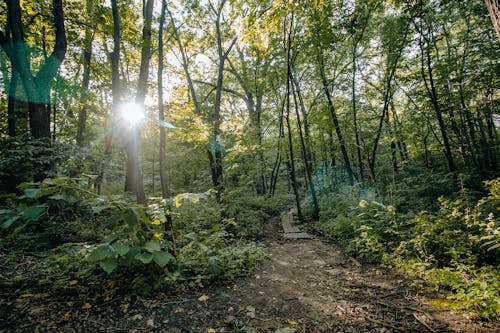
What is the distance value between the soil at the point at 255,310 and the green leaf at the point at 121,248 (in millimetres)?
699

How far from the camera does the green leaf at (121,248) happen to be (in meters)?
2.48

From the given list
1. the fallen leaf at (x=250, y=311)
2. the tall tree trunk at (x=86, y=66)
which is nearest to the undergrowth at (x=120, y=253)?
the fallen leaf at (x=250, y=311)

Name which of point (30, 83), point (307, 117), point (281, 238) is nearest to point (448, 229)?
point (281, 238)

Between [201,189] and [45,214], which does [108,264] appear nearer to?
[45,214]

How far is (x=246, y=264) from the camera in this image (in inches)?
173

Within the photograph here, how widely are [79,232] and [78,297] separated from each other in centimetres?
402

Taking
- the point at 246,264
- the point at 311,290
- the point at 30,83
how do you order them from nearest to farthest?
1. the point at 311,290
2. the point at 246,264
3. the point at 30,83

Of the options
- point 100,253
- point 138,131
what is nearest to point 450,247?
point 100,253

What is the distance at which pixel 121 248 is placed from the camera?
251cm

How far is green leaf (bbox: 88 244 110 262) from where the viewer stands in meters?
2.38

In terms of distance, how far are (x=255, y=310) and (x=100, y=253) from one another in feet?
6.60

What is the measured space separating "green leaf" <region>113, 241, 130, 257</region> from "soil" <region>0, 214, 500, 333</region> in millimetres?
699

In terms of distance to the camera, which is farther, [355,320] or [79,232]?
[79,232]

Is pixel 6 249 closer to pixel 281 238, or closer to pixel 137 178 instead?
pixel 137 178
